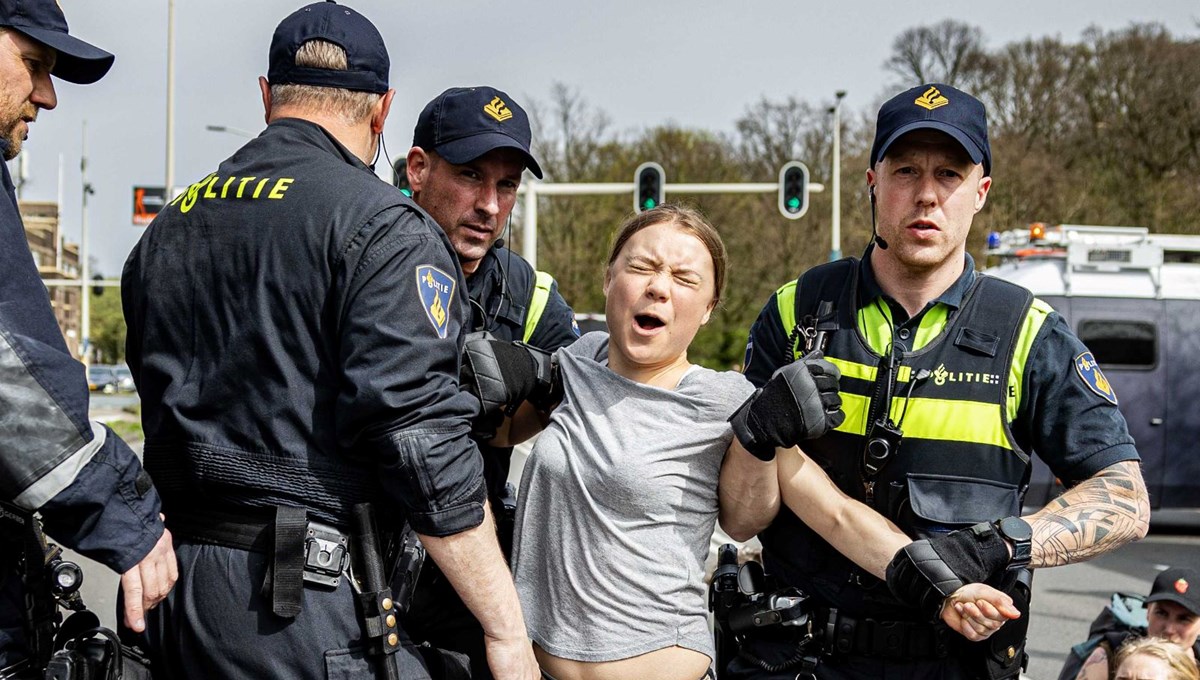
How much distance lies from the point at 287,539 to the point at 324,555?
88 mm

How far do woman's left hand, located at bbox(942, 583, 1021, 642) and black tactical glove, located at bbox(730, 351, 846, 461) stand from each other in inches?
20.0

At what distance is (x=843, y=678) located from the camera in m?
3.08

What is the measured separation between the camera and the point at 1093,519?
291 cm

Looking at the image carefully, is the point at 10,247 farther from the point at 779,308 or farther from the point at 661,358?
the point at 779,308

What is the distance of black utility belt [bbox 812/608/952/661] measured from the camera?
9.87 feet

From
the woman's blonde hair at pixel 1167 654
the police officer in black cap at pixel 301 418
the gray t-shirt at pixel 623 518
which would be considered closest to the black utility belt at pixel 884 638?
the gray t-shirt at pixel 623 518

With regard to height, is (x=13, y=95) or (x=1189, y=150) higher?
(x=1189, y=150)

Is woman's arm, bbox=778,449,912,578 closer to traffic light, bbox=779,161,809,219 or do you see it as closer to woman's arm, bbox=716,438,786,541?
woman's arm, bbox=716,438,786,541

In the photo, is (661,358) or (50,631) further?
(661,358)

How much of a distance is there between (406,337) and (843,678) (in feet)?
4.81

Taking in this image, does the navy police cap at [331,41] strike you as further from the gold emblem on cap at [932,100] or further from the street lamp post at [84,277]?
the street lamp post at [84,277]

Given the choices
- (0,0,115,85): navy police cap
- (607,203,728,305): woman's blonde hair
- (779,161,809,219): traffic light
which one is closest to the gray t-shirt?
(607,203,728,305): woman's blonde hair

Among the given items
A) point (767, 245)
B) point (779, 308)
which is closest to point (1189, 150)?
point (767, 245)

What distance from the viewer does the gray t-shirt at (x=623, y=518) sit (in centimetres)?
273
